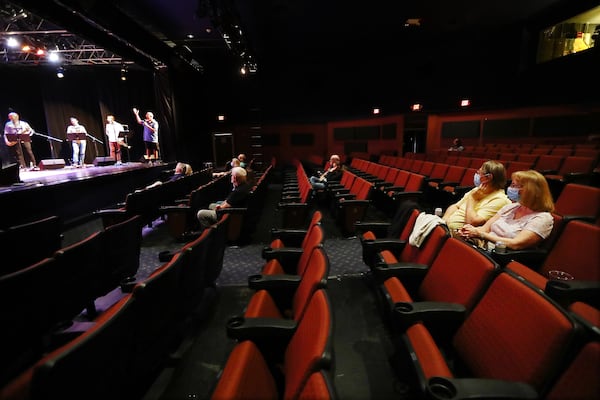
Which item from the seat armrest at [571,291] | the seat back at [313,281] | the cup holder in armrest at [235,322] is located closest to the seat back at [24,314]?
the cup holder in armrest at [235,322]

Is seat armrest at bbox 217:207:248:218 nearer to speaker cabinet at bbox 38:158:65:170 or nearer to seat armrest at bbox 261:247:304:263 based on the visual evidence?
seat armrest at bbox 261:247:304:263

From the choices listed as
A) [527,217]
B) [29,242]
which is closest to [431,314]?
[527,217]

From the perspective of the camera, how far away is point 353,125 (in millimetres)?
12602

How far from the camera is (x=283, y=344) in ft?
4.20

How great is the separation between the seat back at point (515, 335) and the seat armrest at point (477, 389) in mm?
79

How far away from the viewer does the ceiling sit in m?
5.67

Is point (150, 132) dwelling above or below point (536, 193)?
above

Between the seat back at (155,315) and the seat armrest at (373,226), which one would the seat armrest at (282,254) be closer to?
the seat back at (155,315)

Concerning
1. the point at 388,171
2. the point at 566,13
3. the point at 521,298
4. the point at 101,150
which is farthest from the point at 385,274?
the point at 101,150

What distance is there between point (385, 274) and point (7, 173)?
5.15m

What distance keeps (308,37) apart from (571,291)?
9.27 metres

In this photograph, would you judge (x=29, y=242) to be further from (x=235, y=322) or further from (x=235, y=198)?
(x=235, y=322)

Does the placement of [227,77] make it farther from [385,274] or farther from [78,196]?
[385,274]

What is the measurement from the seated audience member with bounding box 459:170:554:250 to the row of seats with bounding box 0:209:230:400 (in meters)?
2.11
